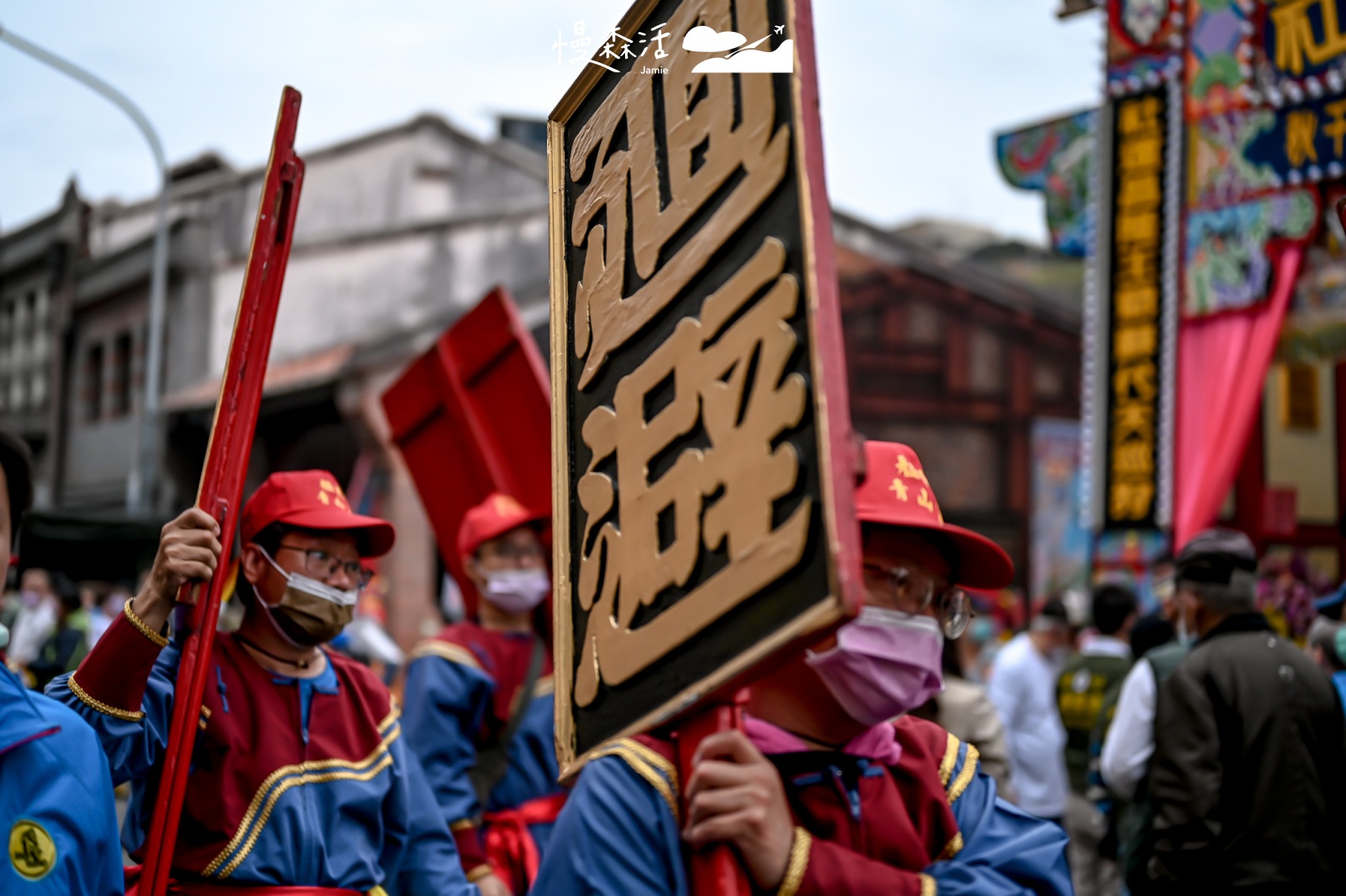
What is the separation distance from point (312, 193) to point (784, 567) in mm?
22606

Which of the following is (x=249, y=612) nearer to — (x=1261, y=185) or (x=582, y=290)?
(x=582, y=290)

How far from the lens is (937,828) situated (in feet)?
7.51

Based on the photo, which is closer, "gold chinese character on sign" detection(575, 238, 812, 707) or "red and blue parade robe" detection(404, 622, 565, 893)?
"gold chinese character on sign" detection(575, 238, 812, 707)

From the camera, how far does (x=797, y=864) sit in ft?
6.13

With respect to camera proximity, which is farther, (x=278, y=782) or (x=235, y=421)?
(x=278, y=782)

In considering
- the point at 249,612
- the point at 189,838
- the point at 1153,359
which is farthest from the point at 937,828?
the point at 1153,359

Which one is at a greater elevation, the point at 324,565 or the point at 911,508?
the point at 911,508

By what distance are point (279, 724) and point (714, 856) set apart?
1.91m

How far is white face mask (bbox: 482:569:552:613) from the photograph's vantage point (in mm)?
5434

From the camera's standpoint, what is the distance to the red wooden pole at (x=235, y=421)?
2.74 meters

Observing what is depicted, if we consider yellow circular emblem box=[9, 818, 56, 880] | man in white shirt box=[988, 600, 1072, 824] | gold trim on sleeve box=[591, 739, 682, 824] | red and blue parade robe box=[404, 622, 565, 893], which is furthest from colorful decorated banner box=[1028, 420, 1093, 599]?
yellow circular emblem box=[9, 818, 56, 880]

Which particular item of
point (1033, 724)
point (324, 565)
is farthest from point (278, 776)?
point (1033, 724)

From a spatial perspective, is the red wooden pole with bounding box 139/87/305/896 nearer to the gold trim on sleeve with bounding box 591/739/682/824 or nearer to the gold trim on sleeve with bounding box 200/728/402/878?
the gold trim on sleeve with bounding box 200/728/402/878

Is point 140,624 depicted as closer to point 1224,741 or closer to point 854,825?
point 854,825
